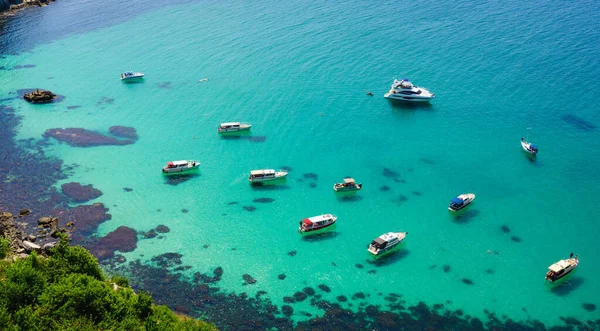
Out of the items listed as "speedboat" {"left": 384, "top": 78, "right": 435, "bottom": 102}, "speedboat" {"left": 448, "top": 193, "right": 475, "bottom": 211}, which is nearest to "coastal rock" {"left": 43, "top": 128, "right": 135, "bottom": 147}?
"speedboat" {"left": 384, "top": 78, "right": 435, "bottom": 102}

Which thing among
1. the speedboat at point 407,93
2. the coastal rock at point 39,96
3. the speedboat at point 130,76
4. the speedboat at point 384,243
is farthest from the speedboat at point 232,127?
the coastal rock at point 39,96

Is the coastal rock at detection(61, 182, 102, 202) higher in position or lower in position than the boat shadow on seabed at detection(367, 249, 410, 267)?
higher

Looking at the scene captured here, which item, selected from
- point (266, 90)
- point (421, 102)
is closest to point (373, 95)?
point (421, 102)

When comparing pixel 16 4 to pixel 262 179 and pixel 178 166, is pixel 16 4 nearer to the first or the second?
pixel 178 166

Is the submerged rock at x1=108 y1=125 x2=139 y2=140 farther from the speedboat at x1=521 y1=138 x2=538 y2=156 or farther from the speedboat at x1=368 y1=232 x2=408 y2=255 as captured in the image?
the speedboat at x1=521 y1=138 x2=538 y2=156

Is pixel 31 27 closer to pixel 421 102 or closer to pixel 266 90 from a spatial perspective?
pixel 266 90

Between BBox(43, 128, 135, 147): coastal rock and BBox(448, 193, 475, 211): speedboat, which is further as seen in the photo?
BBox(43, 128, 135, 147): coastal rock

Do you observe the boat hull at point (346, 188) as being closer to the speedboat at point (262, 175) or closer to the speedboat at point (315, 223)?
the speedboat at point (315, 223)
